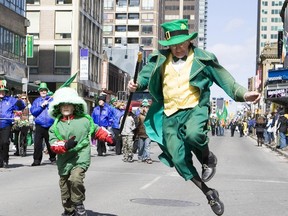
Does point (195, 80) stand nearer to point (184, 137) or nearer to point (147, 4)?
point (184, 137)

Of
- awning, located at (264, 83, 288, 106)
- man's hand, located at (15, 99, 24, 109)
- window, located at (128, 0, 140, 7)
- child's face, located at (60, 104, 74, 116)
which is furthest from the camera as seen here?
window, located at (128, 0, 140, 7)

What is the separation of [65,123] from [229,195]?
12.3 feet

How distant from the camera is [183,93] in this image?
618cm

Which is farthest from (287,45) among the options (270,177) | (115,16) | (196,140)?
(115,16)

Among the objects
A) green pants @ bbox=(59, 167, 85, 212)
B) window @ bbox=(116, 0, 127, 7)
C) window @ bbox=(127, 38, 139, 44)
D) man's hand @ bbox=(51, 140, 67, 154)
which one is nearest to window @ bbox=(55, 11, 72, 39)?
green pants @ bbox=(59, 167, 85, 212)

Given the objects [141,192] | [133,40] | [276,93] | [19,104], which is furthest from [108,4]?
[141,192]

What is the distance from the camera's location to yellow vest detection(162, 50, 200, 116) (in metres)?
6.18

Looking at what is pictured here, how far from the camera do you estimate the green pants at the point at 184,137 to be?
600 cm

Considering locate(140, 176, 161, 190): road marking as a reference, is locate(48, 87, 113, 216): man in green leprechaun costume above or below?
above

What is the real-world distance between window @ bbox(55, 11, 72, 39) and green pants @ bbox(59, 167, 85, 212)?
51689mm

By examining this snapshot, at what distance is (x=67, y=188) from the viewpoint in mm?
6730

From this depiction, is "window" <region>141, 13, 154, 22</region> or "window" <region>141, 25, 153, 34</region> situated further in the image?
"window" <region>141, 25, 153, 34</region>

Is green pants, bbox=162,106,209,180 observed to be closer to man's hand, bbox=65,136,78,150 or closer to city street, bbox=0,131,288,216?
man's hand, bbox=65,136,78,150

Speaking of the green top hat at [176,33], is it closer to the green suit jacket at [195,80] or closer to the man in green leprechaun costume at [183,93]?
the man in green leprechaun costume at [183,93]
